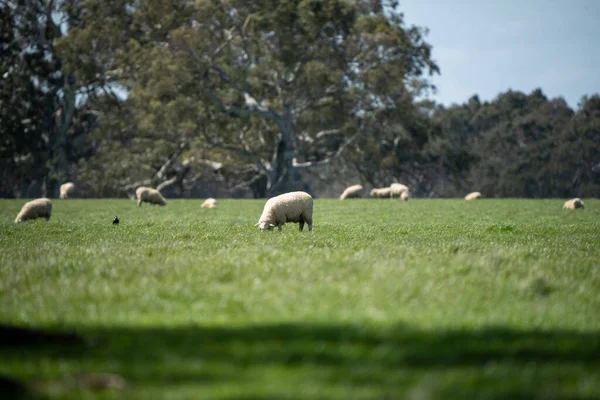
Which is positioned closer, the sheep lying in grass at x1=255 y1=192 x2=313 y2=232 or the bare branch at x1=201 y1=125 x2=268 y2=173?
the sheep lying in grass at x1=255 y1=192 x2=313 y2=232

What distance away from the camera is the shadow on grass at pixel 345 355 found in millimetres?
5562

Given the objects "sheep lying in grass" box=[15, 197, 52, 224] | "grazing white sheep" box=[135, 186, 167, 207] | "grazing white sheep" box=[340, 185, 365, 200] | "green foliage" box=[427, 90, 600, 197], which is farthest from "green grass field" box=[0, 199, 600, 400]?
"green foliage" box=[427, 90, 600, 197]

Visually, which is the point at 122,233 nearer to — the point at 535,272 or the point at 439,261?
the point at 439,261

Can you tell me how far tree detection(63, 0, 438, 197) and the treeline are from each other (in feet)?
0.45

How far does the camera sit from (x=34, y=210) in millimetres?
27312

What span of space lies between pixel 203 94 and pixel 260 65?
21.7ft

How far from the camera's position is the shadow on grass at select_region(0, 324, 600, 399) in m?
5.56

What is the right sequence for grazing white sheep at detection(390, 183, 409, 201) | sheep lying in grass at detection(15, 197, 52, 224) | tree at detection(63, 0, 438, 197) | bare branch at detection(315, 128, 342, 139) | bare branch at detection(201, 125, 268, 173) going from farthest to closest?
bare branch at detection(315, 128, 342, 139) < bare branch at detection(201, 125, 268, 173) < tree at detection(63, 0, 438, 197) < grazing white sheep at detection(390, 183, 409, 201) < sheep lying in grass at detection(15, 197, 52, 224)

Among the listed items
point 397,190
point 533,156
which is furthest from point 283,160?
point 533,156

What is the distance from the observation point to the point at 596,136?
98938 millimetres

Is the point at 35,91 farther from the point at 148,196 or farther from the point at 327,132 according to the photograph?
the point at 148,196

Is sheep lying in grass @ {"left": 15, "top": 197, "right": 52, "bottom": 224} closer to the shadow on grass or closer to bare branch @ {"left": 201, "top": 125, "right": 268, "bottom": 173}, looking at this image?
the shadow on grass

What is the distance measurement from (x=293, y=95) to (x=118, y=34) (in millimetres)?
15911

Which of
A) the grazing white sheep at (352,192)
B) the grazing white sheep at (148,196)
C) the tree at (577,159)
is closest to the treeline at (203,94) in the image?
Answer: the grazing white sheep at (352,192)
